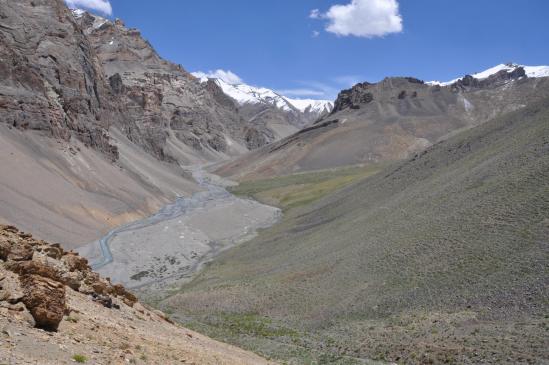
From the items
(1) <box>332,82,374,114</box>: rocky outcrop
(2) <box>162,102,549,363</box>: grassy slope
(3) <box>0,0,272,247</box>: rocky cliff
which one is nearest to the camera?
(2) <box>162,102,549,363</box>: grassy slope

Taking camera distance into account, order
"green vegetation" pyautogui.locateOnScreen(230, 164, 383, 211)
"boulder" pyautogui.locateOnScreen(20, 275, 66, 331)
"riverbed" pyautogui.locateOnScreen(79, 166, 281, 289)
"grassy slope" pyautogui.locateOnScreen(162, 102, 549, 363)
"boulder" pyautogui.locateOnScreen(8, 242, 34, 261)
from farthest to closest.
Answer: "green vegetation" pyautogui.locateOnScreen(230, 164, 383, 211), "riverbed" pyautogui.locateOnScreen(79, 166, 281, 289), "grassy slope" pyautogui.locateOnScreen(162, 102, 549, 363), "boulder" pyautogui.locateOnScreen(8, 242, 34, 261), "boulder" pyautogui.locateOnScreen(20, 275, 66, 331)

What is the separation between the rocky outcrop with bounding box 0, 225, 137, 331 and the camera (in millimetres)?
12070

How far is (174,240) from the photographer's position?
187 feet

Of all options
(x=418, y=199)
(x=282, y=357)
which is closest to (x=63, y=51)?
(x=418, y=199)


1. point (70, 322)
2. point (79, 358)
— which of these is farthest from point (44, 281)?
point (79, 358)

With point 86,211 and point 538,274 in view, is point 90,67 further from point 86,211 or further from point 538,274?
point 538,274

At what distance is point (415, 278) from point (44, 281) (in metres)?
20.8

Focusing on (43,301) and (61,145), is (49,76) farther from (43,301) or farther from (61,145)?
(43,301)

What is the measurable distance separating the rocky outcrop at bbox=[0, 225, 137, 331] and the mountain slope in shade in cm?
11242

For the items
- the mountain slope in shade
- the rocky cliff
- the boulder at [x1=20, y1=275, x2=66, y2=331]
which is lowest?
Answer: the boulder at [x1=20, y1=275, x2=66, y2=331]

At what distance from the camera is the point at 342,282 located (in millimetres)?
31750

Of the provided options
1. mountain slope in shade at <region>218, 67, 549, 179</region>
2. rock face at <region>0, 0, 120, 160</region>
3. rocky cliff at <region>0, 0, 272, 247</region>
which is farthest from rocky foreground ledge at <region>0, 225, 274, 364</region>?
mountain slope in shade at <region>218, 67, 549, 179</region>

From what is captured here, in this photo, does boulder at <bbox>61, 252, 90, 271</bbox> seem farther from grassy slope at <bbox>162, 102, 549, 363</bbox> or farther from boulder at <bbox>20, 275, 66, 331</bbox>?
grassy slope at <bbox>162, 102, 549, 363</bbox>

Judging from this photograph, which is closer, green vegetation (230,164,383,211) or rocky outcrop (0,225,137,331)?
rocky outcrop (0,225,137,331)
